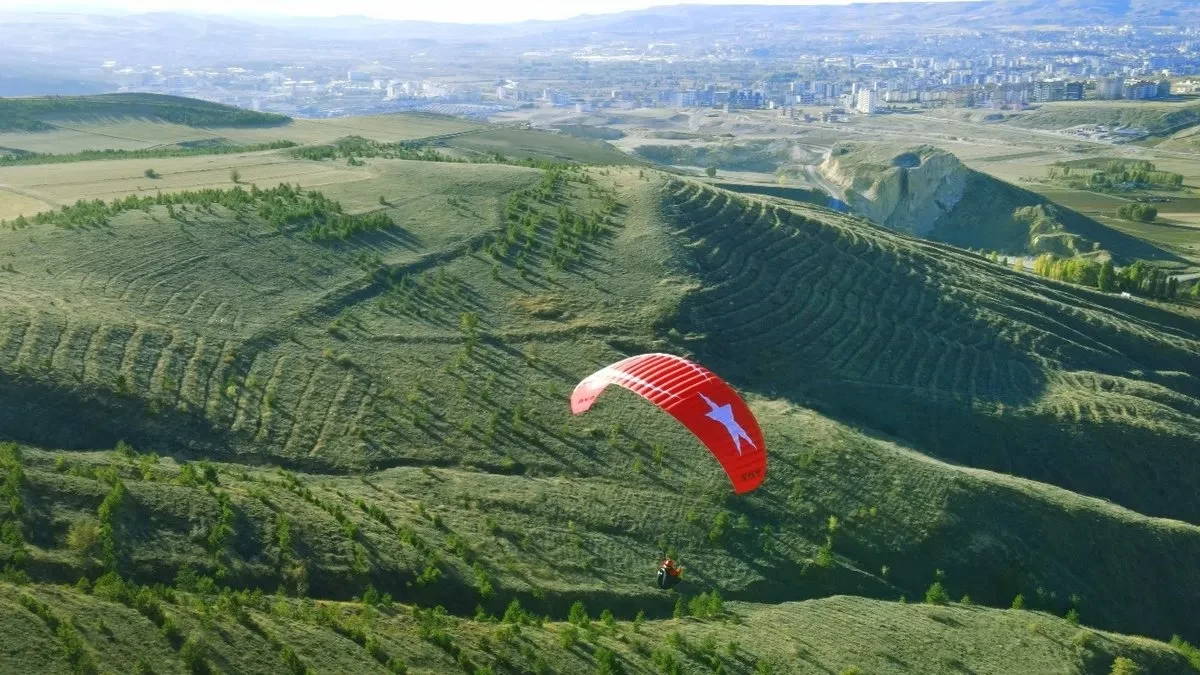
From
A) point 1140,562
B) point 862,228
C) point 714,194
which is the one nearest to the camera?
point 1140,562

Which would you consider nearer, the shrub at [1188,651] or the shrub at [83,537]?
the shrub at [83,537]

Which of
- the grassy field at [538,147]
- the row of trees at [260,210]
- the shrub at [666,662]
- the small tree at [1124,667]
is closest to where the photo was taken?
the shrub at [666,662]

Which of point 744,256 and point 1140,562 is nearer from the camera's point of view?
point 1140,562

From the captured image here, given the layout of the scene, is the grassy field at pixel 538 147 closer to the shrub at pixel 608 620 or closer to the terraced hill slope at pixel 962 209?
the terraced hill slope at pixel 962 209


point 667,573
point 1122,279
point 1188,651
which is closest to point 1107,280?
point 1122,279

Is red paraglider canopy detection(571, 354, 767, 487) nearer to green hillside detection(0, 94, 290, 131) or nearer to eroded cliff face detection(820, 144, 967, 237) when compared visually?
eroded cliff face detection(820, 144, 967, 237)

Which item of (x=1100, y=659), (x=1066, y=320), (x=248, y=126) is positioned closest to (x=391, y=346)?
(x=1100, y=659)

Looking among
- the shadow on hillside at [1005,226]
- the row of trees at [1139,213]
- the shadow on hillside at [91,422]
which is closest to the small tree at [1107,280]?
the shadow on hillside at [1005,226]

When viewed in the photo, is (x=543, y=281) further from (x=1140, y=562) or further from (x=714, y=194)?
(x=1140, y=562)
